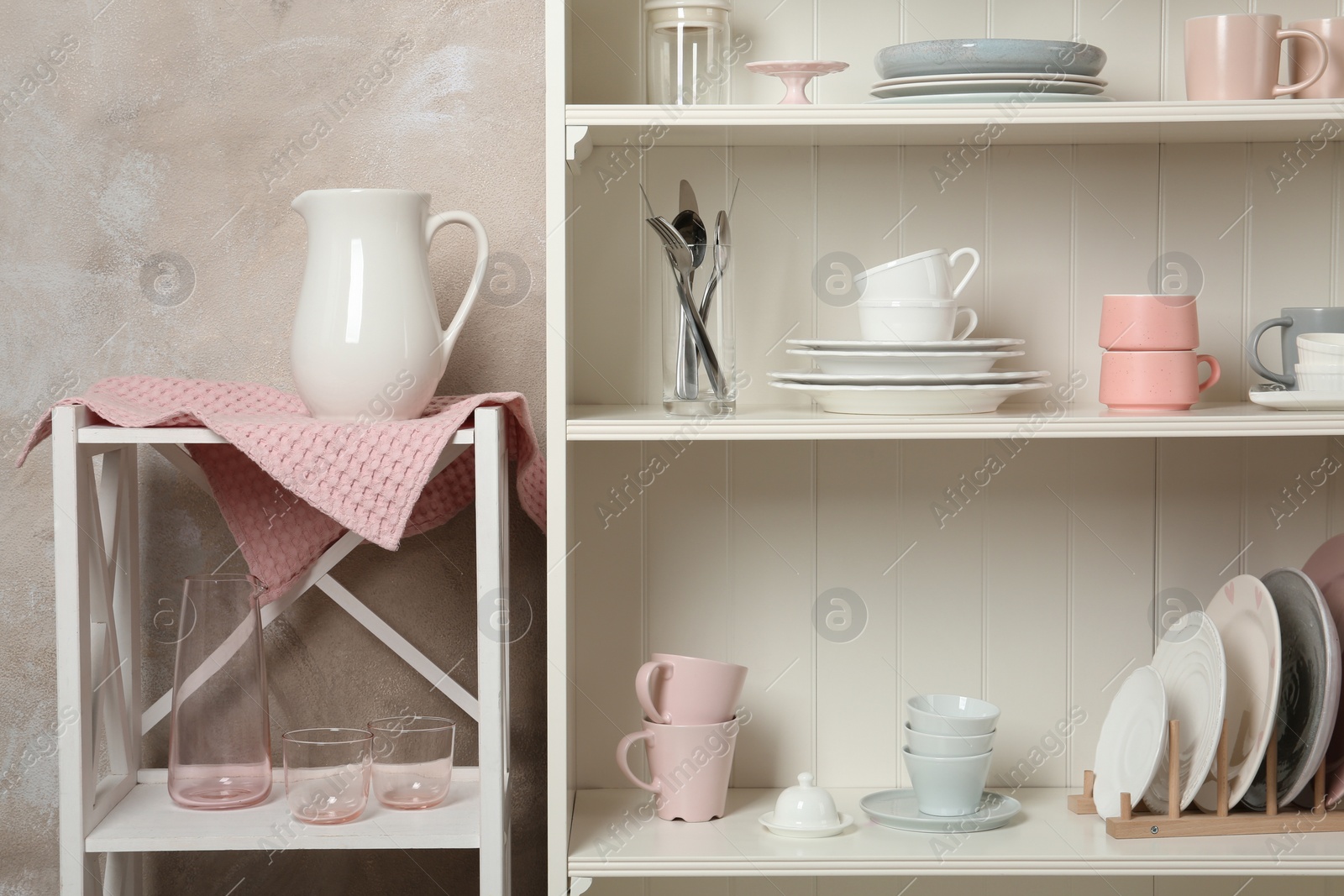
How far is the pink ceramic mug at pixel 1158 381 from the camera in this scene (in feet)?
3.67

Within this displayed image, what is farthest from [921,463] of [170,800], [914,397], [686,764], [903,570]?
[170,800]

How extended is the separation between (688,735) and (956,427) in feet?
1.40

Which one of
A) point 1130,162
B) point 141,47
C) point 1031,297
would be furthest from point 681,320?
point 141,47

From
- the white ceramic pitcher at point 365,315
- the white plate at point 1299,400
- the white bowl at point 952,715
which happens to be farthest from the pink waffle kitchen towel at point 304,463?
the white plate at point 1299,400

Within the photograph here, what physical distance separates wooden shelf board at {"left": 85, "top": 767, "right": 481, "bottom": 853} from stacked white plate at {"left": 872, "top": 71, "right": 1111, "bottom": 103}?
0.84m

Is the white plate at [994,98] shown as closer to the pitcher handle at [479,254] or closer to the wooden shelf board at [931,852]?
the pitcher handle at [479,254]

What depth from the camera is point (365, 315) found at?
42.9 inches

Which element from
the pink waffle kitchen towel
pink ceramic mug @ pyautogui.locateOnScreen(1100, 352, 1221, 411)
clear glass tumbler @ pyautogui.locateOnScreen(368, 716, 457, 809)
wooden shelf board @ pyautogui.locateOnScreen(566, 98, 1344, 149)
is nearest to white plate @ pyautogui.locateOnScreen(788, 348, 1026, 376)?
pink ceramic mug @ pyautogui.locateOnScreen(1100, 352, 1221, 411)

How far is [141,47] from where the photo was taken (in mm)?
1333

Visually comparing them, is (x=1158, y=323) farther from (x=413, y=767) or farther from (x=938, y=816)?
(x=413, y=767)

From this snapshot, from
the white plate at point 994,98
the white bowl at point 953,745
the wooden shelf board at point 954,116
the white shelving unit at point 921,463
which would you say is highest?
the white plate at point 994,98

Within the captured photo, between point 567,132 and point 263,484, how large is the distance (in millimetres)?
539

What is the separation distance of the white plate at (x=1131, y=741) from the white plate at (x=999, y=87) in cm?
61

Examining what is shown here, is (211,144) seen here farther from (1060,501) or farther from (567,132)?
(1060,501)
